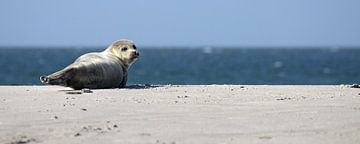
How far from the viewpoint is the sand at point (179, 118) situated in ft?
19.6

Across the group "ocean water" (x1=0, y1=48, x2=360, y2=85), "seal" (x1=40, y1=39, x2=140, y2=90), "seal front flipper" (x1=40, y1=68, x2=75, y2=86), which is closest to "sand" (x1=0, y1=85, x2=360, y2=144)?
"seal front flipper" (x1=40, y1=68, x2=75, y2=86)

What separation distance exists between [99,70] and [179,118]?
467cm

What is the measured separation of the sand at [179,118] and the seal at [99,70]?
55.3 inches

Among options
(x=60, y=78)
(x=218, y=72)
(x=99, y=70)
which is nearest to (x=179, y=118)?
(x=60, y=78)

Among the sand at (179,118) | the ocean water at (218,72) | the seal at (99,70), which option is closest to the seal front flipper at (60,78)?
the seal at (99,70)

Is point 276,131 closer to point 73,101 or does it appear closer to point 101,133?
point 101,133

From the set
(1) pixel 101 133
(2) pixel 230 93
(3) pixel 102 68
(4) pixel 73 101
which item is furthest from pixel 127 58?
(1) pixel 101 133

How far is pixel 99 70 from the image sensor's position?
1143cm

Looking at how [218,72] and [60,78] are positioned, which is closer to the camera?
[60,78]

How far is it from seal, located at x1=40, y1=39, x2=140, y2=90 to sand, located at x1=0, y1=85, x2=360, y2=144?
140cm

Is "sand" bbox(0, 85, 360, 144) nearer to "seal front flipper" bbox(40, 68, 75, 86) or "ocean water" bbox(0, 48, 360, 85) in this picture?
"seal front flipper" bbox(40, 68, 75, 86)

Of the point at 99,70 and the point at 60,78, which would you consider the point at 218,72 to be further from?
the point at 60,78

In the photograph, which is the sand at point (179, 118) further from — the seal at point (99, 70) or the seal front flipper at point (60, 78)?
the seal at point (99, 70)

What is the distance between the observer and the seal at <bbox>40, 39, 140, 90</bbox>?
10.9 m
